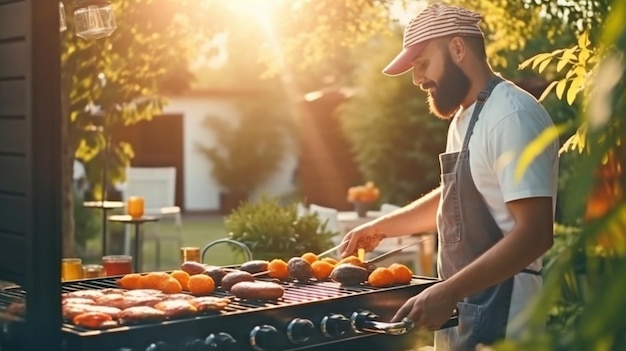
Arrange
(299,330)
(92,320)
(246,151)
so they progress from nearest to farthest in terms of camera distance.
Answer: (92,320), (299,330), (246,151)

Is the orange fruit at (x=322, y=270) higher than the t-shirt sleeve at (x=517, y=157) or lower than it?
lower

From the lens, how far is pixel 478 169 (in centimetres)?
322

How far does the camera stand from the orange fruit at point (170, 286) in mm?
2939

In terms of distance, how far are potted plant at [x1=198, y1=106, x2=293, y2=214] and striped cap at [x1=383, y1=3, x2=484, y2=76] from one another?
1736cm

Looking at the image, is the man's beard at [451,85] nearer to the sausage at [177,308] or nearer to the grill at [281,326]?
the grill at [281,326]

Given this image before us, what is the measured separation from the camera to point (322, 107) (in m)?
15.1

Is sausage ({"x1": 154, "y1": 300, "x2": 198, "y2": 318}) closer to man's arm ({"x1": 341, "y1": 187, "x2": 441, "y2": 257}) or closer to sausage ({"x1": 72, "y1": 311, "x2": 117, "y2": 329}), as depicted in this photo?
sausage ({"x1": 72, "y1": 311, "x2": 117, "y2": 329})

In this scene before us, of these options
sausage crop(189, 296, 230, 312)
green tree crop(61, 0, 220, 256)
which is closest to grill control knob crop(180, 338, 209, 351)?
sausage crop(189, 296, 230, 312)

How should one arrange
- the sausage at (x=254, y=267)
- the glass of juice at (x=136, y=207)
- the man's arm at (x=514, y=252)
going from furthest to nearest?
the glass of juice at (x=136, y=207) → the sausage at (x=254, y=267) → the man's arm at (x=514, y=252)

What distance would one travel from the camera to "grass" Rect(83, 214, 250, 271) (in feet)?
40.1

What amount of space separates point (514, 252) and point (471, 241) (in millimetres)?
383

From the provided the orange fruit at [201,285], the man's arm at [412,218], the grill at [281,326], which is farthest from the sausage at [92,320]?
the man's arm at [412,218]

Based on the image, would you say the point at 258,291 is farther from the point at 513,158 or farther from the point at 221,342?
the point at 513,158

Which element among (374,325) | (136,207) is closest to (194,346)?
(374,325)
